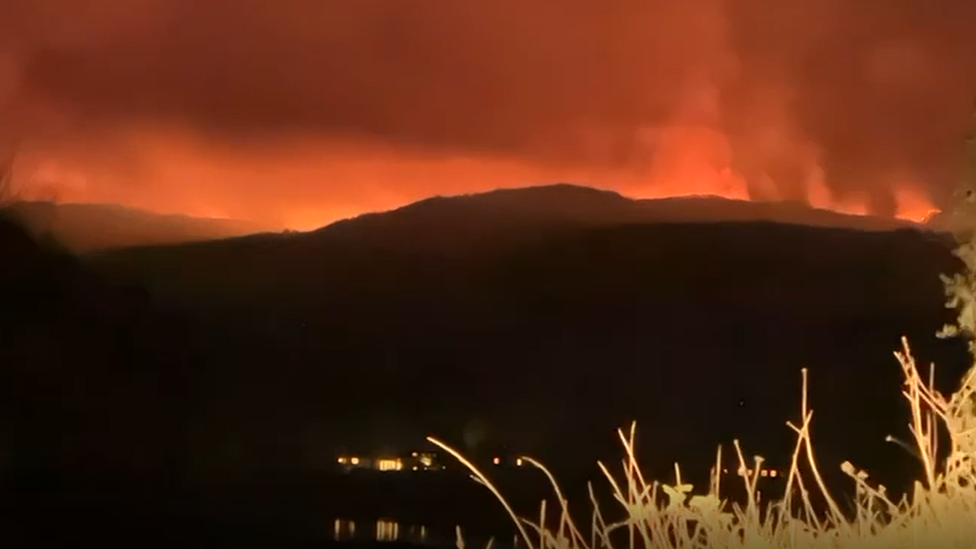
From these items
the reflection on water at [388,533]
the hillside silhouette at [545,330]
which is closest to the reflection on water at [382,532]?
the reflection on water at [388,533]

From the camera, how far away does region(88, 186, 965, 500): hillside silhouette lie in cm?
452

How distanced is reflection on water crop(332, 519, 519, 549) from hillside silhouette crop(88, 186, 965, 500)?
1.34 feet

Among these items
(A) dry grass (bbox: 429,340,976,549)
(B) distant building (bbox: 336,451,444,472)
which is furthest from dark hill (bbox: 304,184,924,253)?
(A) dry grass (bbox: 429,340,976,549)

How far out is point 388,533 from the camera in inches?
150

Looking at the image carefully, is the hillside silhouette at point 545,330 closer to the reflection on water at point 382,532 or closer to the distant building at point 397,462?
the distant building at point 397,462

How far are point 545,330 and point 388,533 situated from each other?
1508 millimetres

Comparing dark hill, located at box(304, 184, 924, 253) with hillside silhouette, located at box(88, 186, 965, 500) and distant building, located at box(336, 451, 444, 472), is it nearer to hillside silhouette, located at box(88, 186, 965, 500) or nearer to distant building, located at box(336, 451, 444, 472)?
hillside silhouette, located at box(88, 186, 965, 500)

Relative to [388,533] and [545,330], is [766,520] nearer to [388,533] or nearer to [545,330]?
[388,533]

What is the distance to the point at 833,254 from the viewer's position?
5.41 meters

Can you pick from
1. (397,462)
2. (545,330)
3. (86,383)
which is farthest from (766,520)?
(86,383)

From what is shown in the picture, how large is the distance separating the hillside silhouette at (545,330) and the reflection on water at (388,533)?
0.41 m

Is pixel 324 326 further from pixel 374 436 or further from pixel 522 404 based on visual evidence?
pixel 522 404

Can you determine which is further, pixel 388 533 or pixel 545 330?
pixel 545 330

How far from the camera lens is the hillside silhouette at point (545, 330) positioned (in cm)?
452
